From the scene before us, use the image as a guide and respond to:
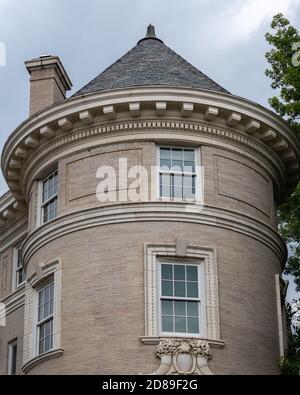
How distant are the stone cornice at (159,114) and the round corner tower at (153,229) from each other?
35 millimetres

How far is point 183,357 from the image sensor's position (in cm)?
2552

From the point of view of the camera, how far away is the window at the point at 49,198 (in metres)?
29.0

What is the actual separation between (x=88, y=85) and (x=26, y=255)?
588cm

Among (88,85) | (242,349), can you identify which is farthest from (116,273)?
(88,85)

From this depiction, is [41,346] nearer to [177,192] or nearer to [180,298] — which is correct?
[180,298]

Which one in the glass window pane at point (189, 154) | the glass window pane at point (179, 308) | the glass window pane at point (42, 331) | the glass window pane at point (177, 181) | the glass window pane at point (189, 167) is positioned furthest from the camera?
the glass window pane at point (189, 154)

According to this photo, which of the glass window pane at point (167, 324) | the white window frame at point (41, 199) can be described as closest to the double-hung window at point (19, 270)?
the white window frame at point (41, 199)

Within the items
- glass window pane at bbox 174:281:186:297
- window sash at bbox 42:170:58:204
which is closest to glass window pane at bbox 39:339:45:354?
glass window pane at bbox 174:281:186:297

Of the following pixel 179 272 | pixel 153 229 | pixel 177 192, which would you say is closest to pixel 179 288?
pixel 179 272

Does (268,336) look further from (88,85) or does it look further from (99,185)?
(88,85)

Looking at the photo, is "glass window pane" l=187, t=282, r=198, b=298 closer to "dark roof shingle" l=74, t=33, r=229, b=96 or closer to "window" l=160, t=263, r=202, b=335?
"window" l=160, t=263, r=202, b=335

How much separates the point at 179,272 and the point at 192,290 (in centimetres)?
61

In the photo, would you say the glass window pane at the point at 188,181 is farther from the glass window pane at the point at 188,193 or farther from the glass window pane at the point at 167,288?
the glass window pane at the point at 167,288
